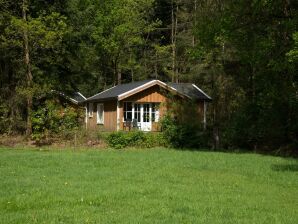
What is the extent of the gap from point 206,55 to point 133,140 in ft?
39.1

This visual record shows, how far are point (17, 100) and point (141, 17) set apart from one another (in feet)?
88.3

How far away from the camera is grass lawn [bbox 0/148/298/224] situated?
9445mm

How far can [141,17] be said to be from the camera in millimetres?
56906

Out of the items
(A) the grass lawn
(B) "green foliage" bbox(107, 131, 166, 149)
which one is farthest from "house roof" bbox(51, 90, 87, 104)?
(A) the grass lawn

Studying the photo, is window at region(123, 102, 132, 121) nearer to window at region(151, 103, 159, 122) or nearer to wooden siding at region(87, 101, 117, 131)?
wooden siding at region(87, 101, 117, 131)

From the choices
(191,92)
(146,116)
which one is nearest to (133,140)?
(146,116)

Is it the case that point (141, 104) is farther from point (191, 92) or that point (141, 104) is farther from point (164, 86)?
point (191, 92)

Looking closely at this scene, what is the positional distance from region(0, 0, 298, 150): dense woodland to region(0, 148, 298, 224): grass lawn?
22.4ft

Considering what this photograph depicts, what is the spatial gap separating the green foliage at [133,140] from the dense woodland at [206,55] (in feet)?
10.7

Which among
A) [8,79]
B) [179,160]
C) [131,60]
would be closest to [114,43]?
[131,60]

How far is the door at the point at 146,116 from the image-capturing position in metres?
39.0

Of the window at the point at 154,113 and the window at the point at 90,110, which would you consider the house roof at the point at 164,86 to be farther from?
the window at the point at 90,110

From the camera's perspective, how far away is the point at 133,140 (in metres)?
28.7

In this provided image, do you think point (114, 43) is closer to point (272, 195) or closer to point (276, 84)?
point (276, 84)
